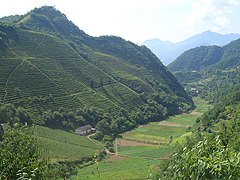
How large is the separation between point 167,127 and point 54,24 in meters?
99.3

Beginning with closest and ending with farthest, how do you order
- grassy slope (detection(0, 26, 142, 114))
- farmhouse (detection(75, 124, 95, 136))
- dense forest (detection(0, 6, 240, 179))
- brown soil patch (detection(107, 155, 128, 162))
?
dense forest (detection(0, 6, 240, 179)), brown soil patch (detection(107, 155, 128, 162)), farmhouse (detection(75, 124, 95, 136)), grassy slope (detection(0, 26, 142, 114))

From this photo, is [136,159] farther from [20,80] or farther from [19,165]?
[19,165]

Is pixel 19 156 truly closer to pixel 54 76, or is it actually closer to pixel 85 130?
pixel 85 130

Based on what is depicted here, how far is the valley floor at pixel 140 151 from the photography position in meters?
50.4

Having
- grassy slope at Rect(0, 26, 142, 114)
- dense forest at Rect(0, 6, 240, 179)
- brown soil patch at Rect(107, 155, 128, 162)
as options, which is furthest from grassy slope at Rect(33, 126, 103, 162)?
grassy slope at Rect(0, 26, 142, 114)

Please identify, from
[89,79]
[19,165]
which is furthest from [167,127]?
[19,165]

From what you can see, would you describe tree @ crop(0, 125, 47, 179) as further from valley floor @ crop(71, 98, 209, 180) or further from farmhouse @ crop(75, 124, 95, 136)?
farmhouse @ crop(75, 124, 95, 136)

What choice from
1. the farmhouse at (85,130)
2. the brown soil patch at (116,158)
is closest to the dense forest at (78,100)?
the farmhouse at (85,130)

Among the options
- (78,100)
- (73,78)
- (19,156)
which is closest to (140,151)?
(78,100)

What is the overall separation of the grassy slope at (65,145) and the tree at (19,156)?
41.8 m

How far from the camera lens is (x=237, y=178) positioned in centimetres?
577

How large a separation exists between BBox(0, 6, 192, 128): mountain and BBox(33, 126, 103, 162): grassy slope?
7.07m

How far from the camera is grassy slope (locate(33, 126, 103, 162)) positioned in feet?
183

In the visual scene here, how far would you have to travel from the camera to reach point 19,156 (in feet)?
34.3
